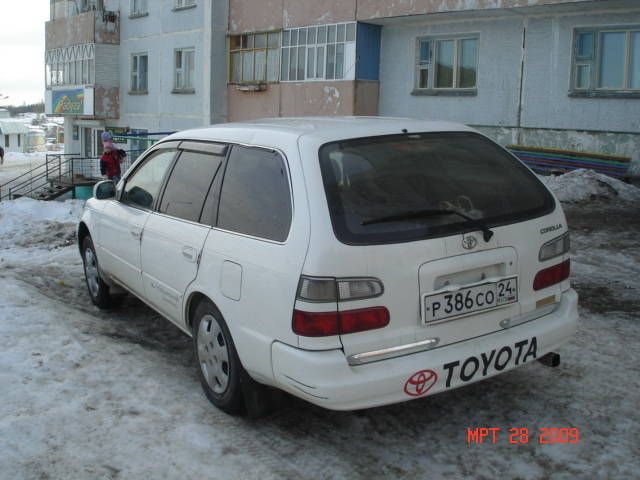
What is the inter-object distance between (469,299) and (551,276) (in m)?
0.66

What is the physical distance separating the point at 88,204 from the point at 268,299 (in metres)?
3.43

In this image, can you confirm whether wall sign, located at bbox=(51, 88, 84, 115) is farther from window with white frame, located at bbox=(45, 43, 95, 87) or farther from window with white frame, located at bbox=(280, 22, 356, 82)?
window with white frame, located at bbox=(280, 22, 356, 82)

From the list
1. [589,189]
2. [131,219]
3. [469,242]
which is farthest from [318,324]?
[589,189]

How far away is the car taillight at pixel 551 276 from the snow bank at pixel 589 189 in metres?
9.32

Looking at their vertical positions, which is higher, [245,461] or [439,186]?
[439,186]

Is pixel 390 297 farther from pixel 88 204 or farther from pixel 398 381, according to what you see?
pixel 88 204

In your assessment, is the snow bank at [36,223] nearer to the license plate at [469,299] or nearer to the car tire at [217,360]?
the car tire at [217,360]

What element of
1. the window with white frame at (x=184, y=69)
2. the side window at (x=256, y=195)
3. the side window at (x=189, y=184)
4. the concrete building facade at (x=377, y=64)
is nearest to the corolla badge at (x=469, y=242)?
the side window at (x=256, y=195)

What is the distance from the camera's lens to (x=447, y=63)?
19.1 m

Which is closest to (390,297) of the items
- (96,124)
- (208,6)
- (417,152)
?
(417,152)

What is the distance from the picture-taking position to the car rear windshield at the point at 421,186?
343cm

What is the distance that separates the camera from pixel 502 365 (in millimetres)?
3621

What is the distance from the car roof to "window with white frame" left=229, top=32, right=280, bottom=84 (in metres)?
19.1

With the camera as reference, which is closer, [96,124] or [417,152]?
[417,152]
